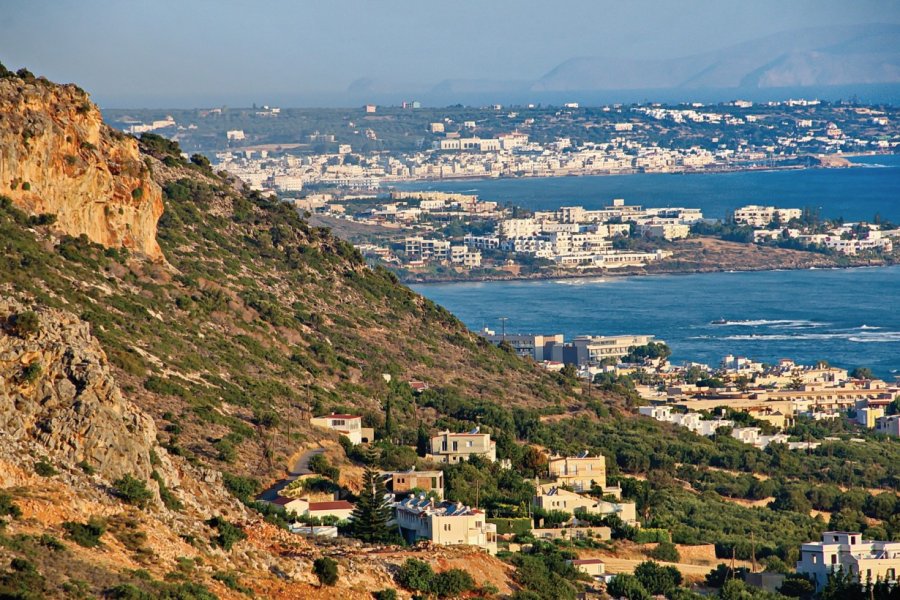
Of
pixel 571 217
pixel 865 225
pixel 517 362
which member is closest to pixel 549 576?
pixel 517 362

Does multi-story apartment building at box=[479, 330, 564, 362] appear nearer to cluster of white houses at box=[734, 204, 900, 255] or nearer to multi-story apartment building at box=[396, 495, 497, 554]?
multi-story apartment building at box=[396, 495, 497, 554]

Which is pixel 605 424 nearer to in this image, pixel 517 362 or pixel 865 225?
pixel 517 362

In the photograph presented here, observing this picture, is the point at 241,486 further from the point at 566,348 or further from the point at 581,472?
the point at 566,348

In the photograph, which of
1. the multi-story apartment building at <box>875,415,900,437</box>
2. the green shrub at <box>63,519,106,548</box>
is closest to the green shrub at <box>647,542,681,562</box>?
the green shrub at <box>63,519,106,548</box>

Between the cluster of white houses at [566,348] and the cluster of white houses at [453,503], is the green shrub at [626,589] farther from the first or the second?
the cluster of white houses at [566,348]

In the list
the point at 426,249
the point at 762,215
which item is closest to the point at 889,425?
the point at 426,249
